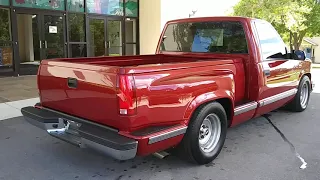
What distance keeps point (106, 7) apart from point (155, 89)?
482 inches

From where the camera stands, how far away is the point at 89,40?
13852mm

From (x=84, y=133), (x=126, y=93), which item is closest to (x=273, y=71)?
(x=126, y=93)

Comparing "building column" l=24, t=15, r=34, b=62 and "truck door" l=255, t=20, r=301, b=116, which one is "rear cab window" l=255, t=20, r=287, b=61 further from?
"building column" l=24, t=15, r=34, b=62

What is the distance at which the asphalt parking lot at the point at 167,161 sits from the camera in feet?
11.7

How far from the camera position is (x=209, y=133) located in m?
3.97

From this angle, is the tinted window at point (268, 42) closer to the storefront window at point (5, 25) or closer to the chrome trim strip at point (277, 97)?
the chrome trim strip at point (277, 97)

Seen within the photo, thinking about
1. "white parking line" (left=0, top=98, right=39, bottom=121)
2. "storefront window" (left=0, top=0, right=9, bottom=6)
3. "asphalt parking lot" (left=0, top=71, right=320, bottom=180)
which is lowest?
"asphalt parking lot" (left=0, top=71, right=320, bottom=180)

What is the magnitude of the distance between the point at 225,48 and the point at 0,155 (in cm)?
363

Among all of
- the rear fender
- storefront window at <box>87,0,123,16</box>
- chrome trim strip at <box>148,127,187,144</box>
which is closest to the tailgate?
chrome trim strip at <box>148,127,187,144</box>

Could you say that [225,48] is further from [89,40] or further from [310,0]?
[310,0]

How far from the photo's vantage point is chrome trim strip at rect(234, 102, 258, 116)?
4.19 meters

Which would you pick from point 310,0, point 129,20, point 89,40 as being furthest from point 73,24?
point 310,0

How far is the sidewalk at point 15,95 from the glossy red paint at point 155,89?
296 cm

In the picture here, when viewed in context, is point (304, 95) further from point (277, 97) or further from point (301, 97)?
point (277, 97)
